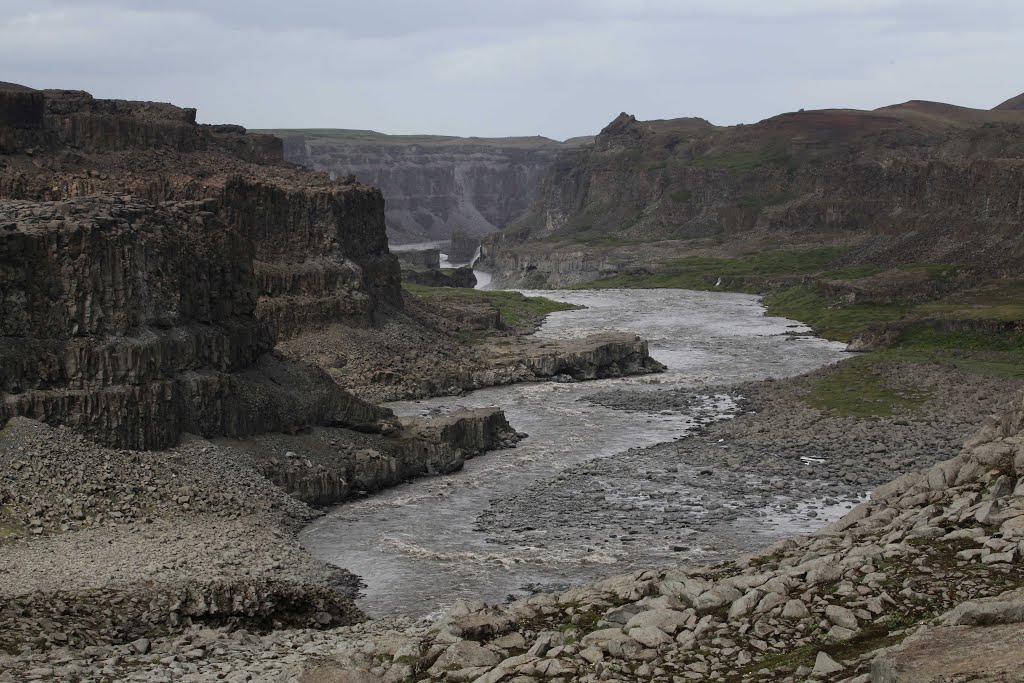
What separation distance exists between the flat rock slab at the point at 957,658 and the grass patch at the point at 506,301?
106m

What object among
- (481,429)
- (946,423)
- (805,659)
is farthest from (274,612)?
(946,423)

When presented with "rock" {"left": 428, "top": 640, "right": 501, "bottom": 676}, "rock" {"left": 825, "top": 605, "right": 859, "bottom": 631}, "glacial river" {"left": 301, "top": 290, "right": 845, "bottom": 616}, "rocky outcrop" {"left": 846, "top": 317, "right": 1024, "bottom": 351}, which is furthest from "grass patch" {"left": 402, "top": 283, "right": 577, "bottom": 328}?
"rock" {"left": 825, "top": 605, "right": 859, "bottom": 631}

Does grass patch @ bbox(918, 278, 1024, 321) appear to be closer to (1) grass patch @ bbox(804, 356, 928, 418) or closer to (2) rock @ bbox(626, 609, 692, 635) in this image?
(1) grass patch @ bbox(804, 356, 928, 418)

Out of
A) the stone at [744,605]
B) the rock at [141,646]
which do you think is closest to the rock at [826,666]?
the stone at [744,605]

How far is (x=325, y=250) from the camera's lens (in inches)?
3858

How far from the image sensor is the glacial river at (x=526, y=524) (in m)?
46.3

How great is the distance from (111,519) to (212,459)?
810 centimetres

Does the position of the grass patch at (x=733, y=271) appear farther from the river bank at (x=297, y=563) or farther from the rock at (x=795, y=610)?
the rock at (x=795, y=610)

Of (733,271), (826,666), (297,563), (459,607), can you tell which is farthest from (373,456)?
(733,271)

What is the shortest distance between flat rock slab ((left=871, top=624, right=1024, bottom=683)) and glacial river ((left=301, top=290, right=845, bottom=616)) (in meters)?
22.1

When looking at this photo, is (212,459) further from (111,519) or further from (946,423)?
(946,423)

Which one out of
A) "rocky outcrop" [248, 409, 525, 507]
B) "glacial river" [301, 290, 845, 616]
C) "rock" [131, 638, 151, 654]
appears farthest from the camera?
"rocky outcrop" [248, 409, 525, 507]

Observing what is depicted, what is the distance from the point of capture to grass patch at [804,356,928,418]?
77.0 meters

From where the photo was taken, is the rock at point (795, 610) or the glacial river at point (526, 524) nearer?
the rock at point (795, 610)
